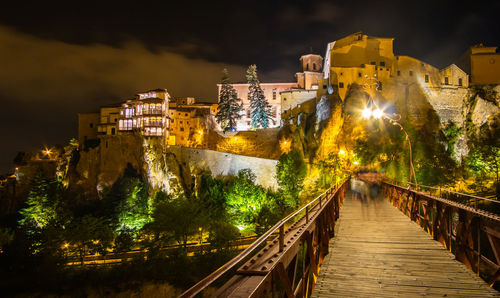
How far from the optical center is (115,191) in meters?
43.2

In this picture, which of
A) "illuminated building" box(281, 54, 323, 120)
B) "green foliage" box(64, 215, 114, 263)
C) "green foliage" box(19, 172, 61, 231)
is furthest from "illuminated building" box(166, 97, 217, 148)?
"green foliage" box(19, 172, 61, 231)

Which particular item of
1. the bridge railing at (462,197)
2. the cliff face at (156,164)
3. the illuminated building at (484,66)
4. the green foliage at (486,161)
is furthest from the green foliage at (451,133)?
the cliff face at (156,164)

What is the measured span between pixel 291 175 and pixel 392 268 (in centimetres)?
3150

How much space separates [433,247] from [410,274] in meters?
2.47

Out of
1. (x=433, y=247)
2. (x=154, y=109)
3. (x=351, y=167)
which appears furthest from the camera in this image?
(x=154, y=109)

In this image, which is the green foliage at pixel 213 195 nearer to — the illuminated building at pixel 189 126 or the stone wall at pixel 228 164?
the stone wall at pixel 228 164

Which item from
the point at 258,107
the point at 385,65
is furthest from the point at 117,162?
the point at 385,65

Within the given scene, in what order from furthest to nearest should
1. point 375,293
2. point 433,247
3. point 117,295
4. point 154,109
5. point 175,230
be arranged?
point 154,109 < point 175,230 < point 117,295 < point 433,247 < point 375,293

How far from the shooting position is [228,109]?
55.5 meters

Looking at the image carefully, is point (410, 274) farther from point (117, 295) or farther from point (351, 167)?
point (351, 167)

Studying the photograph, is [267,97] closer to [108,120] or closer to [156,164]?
[156,164]

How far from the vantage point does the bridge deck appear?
5188mm

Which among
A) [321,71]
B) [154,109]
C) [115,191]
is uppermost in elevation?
[321,71]

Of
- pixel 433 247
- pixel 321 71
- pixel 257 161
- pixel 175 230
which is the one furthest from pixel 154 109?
pixel 433 247
